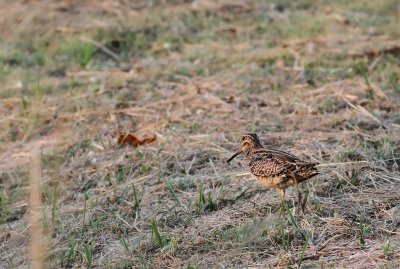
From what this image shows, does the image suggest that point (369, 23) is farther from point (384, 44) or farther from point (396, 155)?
point (396, 155)

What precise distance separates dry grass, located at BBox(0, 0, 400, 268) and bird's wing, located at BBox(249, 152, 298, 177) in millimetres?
307

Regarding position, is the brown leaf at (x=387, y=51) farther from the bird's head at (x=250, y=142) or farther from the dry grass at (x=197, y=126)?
the bird's head at (x=250, y=142)

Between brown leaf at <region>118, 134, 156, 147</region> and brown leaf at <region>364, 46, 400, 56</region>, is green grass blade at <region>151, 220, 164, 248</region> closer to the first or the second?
brown leaf at <region>118, 134, 156, 147</region>

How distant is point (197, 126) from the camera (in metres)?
6.33

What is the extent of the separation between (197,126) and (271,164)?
6.79ft

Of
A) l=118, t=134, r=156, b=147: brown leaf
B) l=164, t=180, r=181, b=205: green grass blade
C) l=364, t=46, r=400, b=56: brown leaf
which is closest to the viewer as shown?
l=164, t=180, r=181, b=205: green grass blade

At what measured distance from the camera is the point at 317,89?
693 centimetres

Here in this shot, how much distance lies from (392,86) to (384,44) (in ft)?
4.78

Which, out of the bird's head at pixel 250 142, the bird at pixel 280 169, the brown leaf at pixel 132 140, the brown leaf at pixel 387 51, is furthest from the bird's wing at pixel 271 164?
the brown leaf at pixel 387 51

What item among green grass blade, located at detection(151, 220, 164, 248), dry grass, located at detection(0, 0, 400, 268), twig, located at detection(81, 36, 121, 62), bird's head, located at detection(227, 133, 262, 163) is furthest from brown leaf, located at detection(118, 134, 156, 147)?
twig, located at detection(81, 36, 121, 62)

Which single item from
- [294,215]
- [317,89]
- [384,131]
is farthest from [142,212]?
[317,89]

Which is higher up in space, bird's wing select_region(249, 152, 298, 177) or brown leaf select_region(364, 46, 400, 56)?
bird's wing select_region(249, 152, 298, 177)

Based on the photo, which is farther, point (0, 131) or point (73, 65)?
point (73, 65)

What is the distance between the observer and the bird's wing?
4.22m
